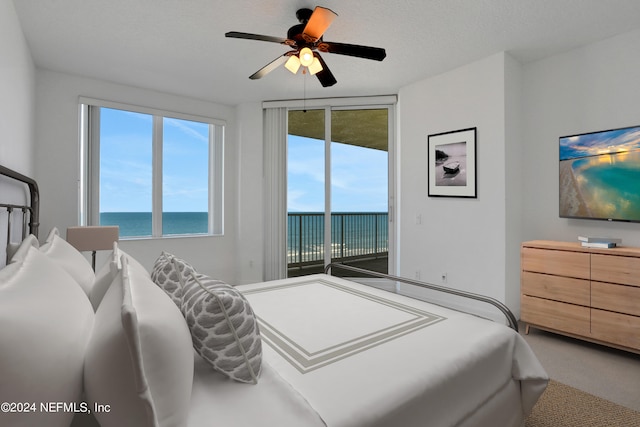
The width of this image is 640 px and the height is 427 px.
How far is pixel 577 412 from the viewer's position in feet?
5.74

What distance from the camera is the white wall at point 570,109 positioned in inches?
109

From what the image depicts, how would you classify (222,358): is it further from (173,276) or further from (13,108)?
(13,108)

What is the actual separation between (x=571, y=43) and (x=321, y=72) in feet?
7.91

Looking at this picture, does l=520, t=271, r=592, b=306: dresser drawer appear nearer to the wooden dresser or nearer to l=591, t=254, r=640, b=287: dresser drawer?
the wooden dresser

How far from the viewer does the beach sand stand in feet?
9.53

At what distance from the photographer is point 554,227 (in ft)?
10.4

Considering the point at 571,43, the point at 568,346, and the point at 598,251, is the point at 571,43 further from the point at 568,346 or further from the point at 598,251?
the point at 568,346

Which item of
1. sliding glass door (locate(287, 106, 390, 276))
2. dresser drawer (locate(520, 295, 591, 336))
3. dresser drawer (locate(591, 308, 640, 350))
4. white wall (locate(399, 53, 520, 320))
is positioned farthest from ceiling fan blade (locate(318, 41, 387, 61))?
dresser drawer (locate(591, 308, 640, 350))

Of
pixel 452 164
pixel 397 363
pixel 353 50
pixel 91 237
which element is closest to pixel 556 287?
pixel 452 164

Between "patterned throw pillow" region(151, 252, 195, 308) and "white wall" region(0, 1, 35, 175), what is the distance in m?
1.66

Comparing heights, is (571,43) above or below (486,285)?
above

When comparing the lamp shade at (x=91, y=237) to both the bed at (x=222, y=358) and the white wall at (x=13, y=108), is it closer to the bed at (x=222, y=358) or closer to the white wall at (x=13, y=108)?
the white wall at (x=13, y=108)

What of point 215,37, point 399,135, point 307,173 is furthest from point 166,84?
point 399,135

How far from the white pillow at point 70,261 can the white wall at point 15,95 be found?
992 mm
